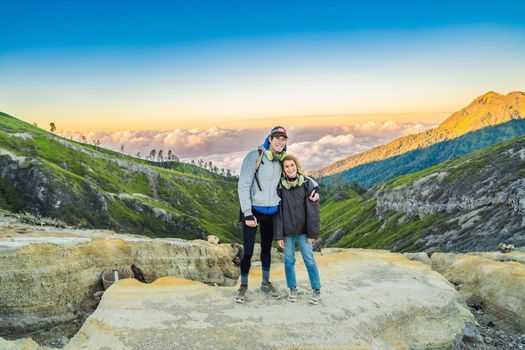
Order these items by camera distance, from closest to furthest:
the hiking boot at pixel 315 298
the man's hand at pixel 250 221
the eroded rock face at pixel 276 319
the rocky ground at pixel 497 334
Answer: the eroded rock face at pixel 276 319, the man's hand at pixel 250 221, the hiking boot at pixel 315 298, the rocky ground at pixel 497 334

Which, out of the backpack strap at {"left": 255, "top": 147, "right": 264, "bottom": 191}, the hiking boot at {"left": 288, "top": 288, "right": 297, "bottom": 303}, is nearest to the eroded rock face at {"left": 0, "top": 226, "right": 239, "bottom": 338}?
the hiking boot at {"left": 288, "top": 288, "right": 297, "bottom": 303}

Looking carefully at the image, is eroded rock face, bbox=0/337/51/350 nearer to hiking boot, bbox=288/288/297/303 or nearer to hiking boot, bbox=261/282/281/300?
hiking boot, bbox=261/282/281/300

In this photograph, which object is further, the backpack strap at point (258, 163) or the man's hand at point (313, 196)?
the man's hand at point (313, 196)

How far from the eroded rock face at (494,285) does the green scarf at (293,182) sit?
19500mm

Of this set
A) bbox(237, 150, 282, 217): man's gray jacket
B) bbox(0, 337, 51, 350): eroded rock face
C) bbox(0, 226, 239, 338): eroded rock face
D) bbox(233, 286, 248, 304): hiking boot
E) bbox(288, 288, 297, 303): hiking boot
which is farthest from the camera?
bbox(0, 226, 239, 338): eroded rock face

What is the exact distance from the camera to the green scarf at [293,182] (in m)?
16.2

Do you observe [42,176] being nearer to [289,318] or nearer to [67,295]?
[67,295]

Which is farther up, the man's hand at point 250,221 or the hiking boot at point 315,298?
the man's hand at point 250,221

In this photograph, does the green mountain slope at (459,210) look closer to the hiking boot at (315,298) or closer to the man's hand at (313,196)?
the hiking boot at (315,298)

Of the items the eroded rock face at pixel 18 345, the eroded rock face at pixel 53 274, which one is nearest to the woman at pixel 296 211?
the eroded rock face at pixel 18 345

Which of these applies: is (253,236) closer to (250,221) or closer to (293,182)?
(250,221)

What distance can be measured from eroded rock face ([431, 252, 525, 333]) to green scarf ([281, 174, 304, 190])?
19500 millimetres

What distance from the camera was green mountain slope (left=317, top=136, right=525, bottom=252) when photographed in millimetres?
114562

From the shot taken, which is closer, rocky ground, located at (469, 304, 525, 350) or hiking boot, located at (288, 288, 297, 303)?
hiking boot, located at (288, 288, 297, 303)
